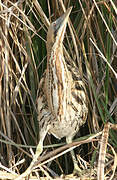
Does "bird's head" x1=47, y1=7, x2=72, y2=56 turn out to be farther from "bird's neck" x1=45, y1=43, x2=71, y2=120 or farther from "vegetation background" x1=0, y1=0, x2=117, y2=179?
"vegetation background" x1=0, y1=0, x2=117, y2=179

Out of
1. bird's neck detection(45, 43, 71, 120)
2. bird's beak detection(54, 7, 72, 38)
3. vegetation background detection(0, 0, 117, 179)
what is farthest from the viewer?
vegetation background detection(0, 0, 117, 179)

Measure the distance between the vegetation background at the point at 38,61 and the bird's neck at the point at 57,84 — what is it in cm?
18

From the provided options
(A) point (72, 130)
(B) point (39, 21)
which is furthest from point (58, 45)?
(A) point (72, 130)

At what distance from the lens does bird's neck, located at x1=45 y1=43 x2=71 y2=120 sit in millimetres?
1648

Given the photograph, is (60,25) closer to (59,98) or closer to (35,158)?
(59,98)

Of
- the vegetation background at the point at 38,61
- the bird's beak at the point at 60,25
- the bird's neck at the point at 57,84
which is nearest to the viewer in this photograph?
the bird's beak at the point at 60,25

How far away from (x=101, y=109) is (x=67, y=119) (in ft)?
0.59

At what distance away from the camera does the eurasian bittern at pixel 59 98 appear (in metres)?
1.68

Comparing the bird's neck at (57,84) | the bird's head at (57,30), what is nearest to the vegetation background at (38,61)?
the bird's neck at (57,84)

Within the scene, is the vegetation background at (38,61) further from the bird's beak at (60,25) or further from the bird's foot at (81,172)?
the bird's beak at (60,25)

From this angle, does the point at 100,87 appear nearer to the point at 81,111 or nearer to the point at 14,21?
the point at 81,111

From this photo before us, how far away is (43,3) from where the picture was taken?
203cm

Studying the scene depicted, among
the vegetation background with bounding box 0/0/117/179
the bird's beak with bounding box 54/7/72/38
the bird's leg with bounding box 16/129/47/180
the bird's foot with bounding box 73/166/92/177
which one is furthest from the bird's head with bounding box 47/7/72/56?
the bird's foot with bounding box 73/166/92/177

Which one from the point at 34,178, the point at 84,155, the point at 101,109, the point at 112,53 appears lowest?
the point at 84,155
